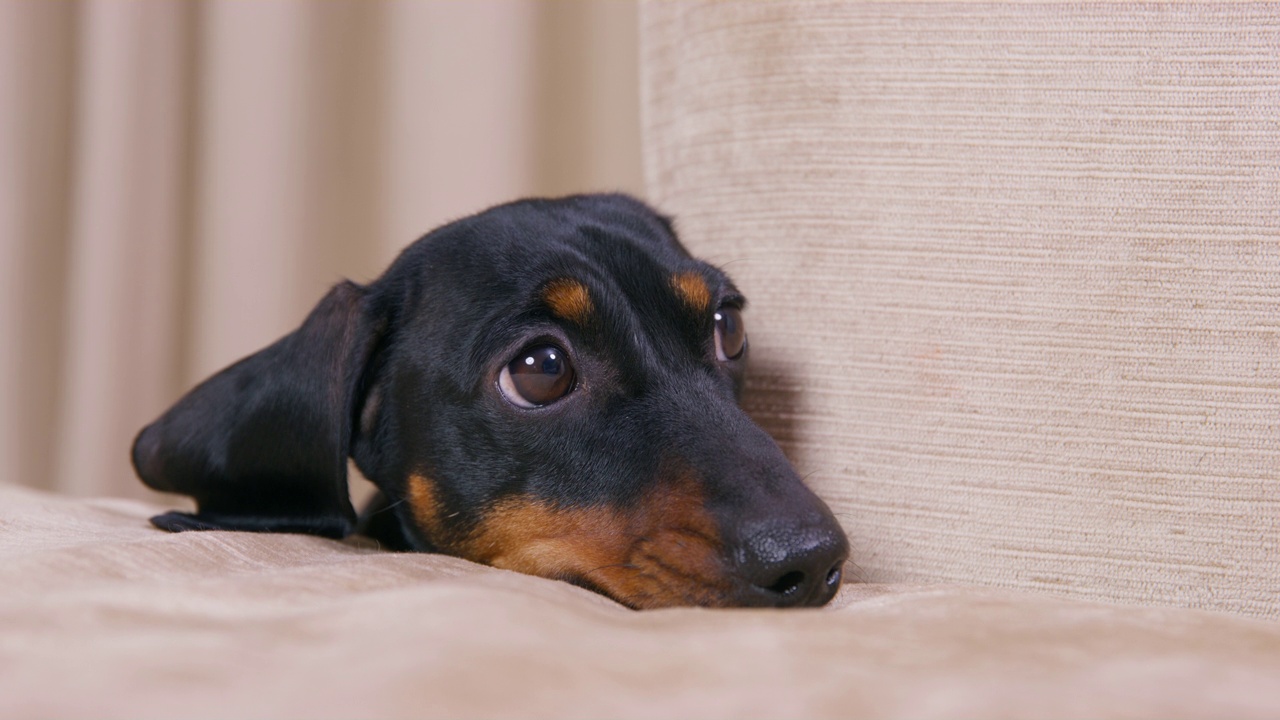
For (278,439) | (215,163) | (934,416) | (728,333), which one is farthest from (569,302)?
(215,163)

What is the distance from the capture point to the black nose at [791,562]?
1.38 metres

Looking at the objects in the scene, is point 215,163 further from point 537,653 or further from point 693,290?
point 537,653

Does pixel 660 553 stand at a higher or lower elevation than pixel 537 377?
lower

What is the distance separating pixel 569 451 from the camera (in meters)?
1.72

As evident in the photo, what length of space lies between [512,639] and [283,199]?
320cm

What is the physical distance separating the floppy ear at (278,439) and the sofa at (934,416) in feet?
0.46

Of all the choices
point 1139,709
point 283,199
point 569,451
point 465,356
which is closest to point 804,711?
point 1139,709

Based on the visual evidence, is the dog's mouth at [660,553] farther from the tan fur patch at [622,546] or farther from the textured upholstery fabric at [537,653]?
the textured upholstery fabric at [537,653]

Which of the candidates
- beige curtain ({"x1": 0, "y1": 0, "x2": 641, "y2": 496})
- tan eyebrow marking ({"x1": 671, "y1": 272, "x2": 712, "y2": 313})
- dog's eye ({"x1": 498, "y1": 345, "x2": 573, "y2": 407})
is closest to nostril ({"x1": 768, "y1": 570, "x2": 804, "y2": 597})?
dog's eye ({"x1": 498, "y1": 345, "x2": 573, "y2": 407})

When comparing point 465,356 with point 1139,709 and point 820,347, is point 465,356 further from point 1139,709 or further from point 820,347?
point 1139,709

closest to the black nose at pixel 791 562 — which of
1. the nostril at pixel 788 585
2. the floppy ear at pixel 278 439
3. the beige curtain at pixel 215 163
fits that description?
the nostril at pixel 788 585

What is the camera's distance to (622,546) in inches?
62.3

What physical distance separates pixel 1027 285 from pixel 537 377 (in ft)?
2.96

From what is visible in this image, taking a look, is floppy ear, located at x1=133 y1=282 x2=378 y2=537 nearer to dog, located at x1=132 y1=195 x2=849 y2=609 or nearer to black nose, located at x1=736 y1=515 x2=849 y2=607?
dog, located at x1=132 y1=195 x2=849 y2=609
